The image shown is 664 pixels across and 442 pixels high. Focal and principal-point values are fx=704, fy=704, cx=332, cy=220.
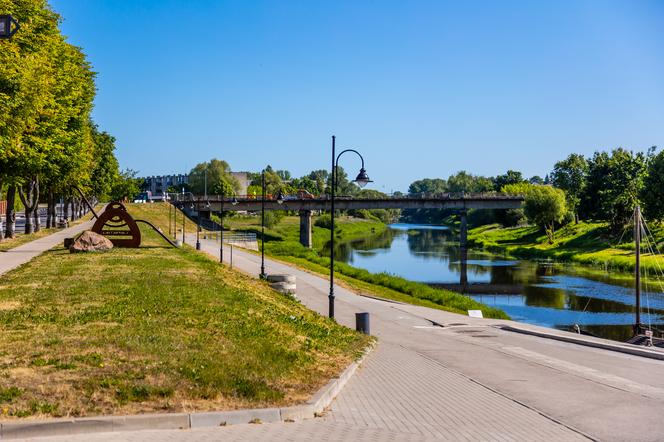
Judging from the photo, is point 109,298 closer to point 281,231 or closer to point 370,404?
point 370,404

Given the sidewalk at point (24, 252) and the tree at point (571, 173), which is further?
the tree at point (571, 173)

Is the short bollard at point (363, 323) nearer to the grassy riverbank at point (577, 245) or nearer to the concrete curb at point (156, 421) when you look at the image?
the concrete curb at point (156, 421)

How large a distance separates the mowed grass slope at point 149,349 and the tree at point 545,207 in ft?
264

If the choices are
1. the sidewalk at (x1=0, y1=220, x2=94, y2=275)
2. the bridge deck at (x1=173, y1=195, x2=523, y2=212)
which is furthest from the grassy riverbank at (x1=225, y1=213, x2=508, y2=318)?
the sidewalk at (x1=0, y1=220, x2=94, y2=275)

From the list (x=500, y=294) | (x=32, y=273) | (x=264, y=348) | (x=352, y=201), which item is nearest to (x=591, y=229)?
(x=352, y=201)

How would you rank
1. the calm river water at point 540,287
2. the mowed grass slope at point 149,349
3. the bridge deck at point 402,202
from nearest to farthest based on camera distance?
the mowed grass slope at point 149,349, the calm river water at point 540,287, the bridge deck at point 402,202

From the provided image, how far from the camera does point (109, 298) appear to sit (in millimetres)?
20938

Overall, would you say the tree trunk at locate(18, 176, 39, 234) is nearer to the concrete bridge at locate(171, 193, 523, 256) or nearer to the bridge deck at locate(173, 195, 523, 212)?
the concrete bridge at locate(171, 193, 523, 256)

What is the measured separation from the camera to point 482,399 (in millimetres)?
13500

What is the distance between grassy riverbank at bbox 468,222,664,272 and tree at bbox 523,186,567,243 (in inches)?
123

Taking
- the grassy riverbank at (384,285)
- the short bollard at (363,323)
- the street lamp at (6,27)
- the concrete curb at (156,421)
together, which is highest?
the street lamp at (6,27)

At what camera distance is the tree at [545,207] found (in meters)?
99.0

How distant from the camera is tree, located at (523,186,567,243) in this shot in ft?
325

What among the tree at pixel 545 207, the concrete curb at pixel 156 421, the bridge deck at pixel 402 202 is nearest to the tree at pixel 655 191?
the tree at pixel 545 207
